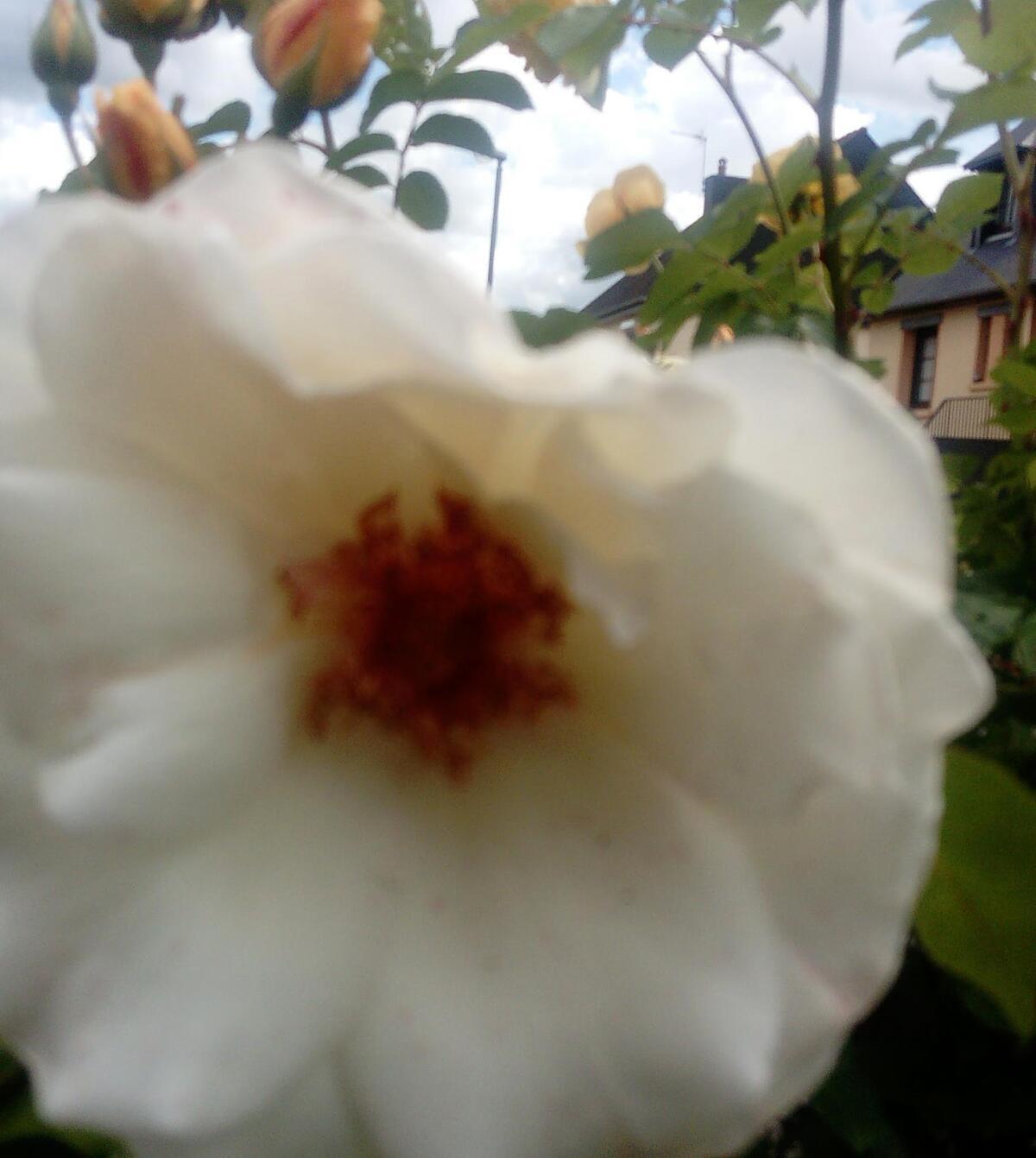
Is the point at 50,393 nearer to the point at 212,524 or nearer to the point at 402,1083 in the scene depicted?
the point at 212,524

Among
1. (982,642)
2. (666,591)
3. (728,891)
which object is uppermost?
(666,591)

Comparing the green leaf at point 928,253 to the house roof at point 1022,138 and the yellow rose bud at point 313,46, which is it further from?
the yellow rose bud at point 313,46

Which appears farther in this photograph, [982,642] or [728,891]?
[982,642]

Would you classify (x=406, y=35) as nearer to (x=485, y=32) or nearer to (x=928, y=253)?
(x=485, y=32)

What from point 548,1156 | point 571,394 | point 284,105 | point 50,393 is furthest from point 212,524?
point 284,105

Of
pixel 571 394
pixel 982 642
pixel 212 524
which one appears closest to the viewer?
pixel 571 394

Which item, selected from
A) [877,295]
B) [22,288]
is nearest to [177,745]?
[22,288]
